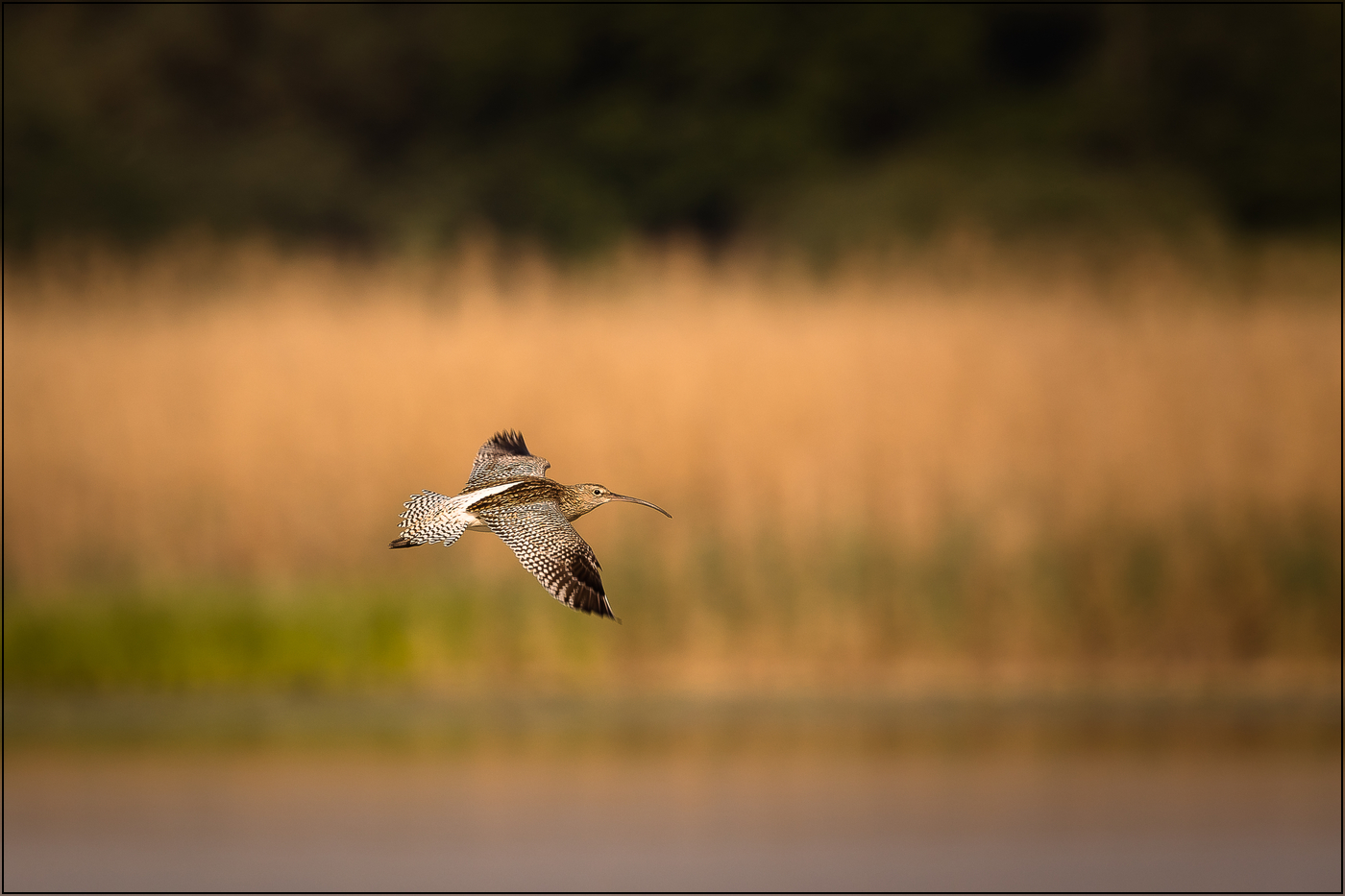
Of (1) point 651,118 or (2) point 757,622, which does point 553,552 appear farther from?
(1) point 651,118

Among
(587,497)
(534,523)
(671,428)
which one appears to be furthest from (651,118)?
(534,523)

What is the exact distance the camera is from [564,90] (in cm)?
1572

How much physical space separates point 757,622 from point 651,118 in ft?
31.6

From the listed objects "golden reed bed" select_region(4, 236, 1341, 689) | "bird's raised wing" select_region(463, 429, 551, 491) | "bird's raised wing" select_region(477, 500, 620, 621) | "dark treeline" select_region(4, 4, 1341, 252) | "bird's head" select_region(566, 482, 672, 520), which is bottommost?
"bird's raised wing" select_region(477, 500, 620, 621)

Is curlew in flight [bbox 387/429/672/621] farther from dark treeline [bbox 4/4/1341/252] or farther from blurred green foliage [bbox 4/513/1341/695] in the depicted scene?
dark treeline [bbox 4/4/1341/252]

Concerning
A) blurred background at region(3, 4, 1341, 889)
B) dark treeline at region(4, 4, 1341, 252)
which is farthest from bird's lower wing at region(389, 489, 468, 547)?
dark treeline at region(4, 4, 1341, 252)

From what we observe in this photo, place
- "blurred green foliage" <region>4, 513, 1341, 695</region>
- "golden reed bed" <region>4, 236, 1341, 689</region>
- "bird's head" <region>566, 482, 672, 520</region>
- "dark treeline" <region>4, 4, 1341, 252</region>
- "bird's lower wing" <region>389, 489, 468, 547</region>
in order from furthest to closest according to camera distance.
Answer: "dark treeline" <region>4, 4, 1341, 252</region>
"blurred green foliage" <region>4, 513, 1341, 695</region>
"golden reed bed" <region>4, 236, 1341, 689</region>
"bird's head" <region>566, 482, 672, 520</region>
"bird's lower wing" <region>389, 489, 468, 547</region>

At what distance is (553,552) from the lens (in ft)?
4.96

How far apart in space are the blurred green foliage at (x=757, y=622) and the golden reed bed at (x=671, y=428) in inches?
1.5

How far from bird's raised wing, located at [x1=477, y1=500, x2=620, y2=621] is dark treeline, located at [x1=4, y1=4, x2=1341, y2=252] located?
467 inches

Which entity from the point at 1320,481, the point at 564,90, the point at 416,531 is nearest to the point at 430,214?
the point at 564,90

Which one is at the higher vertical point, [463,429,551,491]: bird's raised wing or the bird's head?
[463,429,551,491]: bird's raised wing

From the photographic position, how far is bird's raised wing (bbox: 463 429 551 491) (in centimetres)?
175

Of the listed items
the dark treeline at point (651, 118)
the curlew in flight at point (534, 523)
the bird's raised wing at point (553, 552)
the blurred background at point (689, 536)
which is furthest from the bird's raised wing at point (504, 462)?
the dark treeline at point (651, 118)
